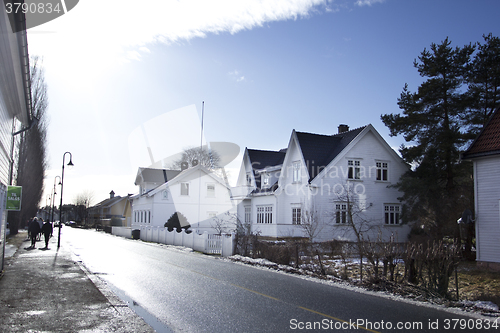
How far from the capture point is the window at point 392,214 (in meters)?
31.2

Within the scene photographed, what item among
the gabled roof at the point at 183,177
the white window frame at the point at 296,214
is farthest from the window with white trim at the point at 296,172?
the gabled roof at the point at 183,177

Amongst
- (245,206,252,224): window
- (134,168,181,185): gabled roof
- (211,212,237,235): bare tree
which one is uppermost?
(134,168,181,185): gabled roof

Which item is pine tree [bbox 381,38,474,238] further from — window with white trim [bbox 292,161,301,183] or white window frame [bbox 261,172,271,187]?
white window frame [bbox 261,172,271,187]

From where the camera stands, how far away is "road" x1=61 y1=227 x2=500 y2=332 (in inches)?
292

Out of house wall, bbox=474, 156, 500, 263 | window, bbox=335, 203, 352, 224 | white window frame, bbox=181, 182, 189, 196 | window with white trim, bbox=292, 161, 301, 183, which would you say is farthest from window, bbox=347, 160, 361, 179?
white window frame, bbox=181, 182, 189, 196

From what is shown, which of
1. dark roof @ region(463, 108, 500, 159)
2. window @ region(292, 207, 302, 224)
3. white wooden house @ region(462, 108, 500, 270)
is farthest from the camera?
window @ region(292, 207, 302, 224)

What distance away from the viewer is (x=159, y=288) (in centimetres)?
1128

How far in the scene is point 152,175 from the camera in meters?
52.6

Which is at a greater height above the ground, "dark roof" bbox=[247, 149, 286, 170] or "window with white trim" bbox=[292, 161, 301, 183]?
"dark roof" bbox=[247, 149, 286, 170]

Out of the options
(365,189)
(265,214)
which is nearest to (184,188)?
(265,214)

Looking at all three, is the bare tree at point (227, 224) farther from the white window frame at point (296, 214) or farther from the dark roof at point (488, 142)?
the dark roof at point (488, 142)

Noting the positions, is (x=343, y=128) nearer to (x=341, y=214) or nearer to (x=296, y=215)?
(x=341, y=214)

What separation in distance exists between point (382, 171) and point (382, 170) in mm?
78

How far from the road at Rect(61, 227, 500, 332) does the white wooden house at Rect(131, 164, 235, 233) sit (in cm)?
2949
